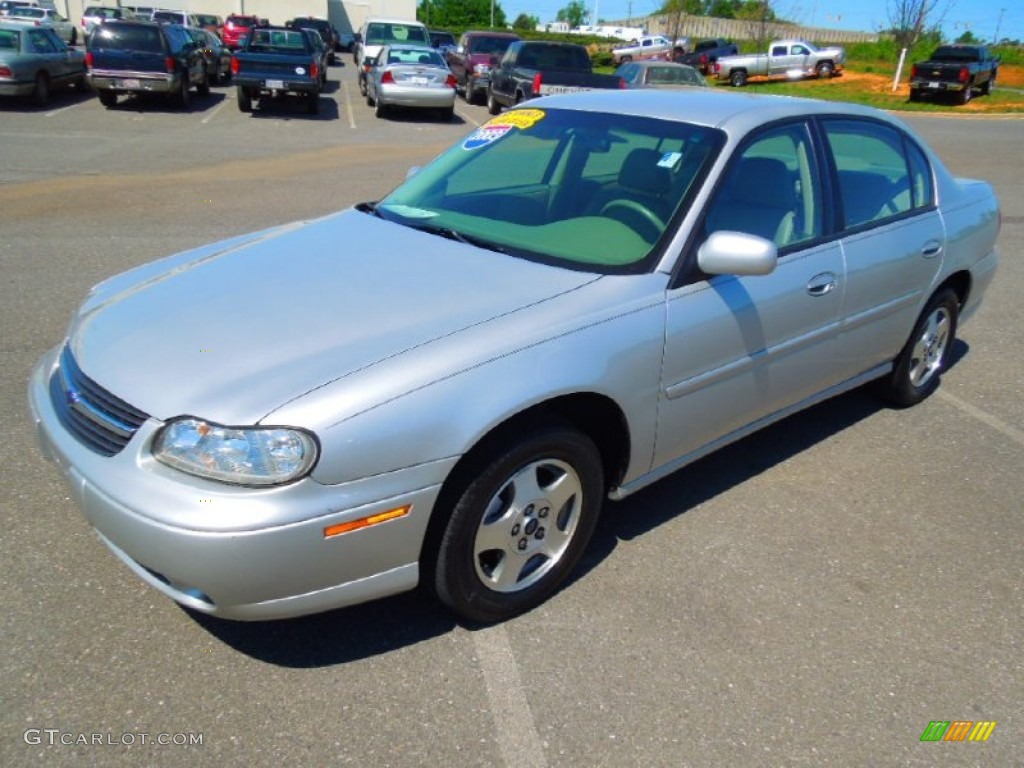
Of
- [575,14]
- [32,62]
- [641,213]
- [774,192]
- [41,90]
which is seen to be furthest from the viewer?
[575,14]

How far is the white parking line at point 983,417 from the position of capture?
4.61 metres

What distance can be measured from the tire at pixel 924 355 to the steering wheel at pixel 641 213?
2.05 metres

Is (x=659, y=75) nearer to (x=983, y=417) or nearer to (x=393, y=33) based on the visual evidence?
(x=393, y=33)

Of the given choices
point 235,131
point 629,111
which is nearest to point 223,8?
point 235,131

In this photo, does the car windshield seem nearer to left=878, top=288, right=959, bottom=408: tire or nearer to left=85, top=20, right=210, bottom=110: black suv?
left=878, top=288, right=959, bottom=408: tire

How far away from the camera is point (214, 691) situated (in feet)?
8.39

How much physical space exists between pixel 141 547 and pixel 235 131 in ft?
48.3

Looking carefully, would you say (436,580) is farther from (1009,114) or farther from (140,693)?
(1009,114)

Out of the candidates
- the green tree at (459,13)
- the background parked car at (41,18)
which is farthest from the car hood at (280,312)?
the green tree at (459,13)

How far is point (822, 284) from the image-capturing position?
143 inches

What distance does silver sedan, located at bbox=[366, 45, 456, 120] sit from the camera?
18.0 metres

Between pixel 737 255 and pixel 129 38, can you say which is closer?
pixel 737 255

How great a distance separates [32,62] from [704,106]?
56.9 ft

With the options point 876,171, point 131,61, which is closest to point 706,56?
point 131,61
